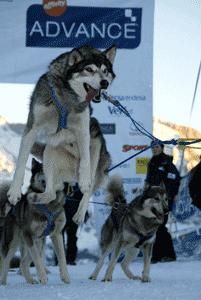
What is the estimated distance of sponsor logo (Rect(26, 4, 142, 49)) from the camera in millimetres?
6852

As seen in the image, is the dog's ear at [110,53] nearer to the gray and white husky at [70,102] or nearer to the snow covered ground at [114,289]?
the gray and white husky at [70,102]

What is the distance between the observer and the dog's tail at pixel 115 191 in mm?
5191

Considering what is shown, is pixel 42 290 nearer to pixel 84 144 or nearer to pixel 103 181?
pixel 103 181

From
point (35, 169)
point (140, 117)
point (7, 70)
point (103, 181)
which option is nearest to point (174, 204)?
point (140, 117)

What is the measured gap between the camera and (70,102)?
9.16 ft

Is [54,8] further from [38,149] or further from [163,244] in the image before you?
[38,149]

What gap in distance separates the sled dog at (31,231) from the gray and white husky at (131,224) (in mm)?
679

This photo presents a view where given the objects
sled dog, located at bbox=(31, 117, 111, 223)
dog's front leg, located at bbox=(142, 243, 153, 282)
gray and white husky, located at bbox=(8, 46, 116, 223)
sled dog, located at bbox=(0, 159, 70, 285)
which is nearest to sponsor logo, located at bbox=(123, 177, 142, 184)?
dog's front leg, located at bbox=(142, 243, 153, 282)

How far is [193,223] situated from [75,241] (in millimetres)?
1253

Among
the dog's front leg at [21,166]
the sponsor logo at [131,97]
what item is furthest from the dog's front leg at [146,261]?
the dog's front leg at [21,166]

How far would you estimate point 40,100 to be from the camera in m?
2.83

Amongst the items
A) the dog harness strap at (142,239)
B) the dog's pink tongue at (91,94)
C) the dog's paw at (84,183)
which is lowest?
the dog harness strap at (142,239)

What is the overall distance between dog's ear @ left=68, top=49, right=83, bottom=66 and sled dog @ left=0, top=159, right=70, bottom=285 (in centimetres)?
218

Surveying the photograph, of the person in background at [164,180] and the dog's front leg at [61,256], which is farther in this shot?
the person in background at [164,180]
